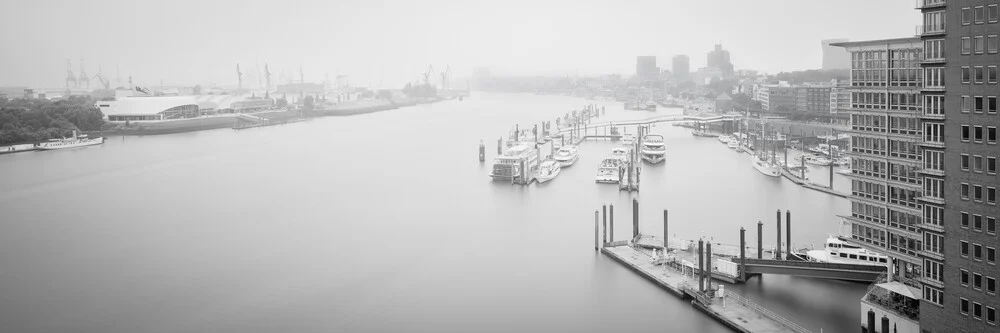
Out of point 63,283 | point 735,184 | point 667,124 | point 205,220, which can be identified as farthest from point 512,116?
point 63,283

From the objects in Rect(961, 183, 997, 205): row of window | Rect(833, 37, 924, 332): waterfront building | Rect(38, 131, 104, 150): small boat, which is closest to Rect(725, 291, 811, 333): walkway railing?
Rect(833, 37, 924, 332): waterfront building

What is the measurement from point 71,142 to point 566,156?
10.9 meters

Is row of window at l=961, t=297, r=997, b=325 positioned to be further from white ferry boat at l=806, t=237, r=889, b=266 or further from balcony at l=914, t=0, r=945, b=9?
white ferry boat at l=806, t=237, r=889, b=266

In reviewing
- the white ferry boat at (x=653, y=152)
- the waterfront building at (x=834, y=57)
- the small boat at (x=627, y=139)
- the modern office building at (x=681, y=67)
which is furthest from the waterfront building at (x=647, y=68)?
the white ferry boat at (x=653, y=152)

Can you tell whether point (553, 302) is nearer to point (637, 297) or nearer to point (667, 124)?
point (637, 297)

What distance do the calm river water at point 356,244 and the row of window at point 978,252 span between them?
1.47 metres

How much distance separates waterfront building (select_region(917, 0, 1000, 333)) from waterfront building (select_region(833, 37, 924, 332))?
424 millimetres

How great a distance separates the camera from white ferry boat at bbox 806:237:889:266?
5.66m

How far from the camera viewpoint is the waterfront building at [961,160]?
3.28 metres

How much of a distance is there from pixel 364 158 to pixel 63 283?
9143 millimetres

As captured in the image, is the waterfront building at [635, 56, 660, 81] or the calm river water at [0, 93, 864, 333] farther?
the waterfront building at [635, 56, 660, 81]

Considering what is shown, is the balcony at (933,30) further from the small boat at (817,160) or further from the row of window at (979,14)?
the small boat at (817,160)

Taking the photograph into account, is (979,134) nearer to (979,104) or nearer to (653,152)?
(979,104)

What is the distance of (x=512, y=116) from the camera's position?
91.2ft
